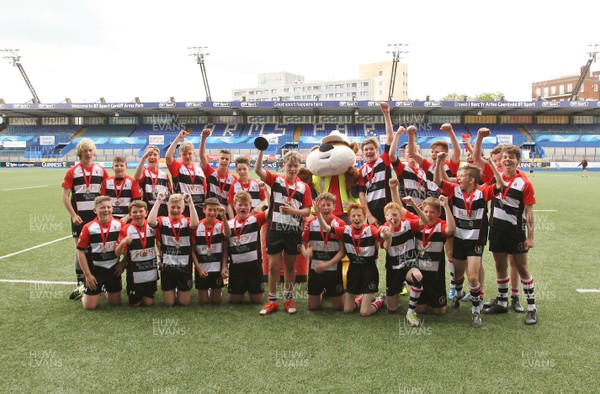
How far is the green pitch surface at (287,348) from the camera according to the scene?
3367 mm

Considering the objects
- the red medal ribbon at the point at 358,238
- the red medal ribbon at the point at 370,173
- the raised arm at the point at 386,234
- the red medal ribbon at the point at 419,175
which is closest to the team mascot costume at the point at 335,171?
the red medal ribbon at the point at 370,173

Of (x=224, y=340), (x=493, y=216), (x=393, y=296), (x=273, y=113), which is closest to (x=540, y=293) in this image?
(x=493, y=216)

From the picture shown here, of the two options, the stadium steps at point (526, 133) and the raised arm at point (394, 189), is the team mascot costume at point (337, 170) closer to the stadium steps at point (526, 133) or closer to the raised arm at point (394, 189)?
the raised arm at point (394, 189)

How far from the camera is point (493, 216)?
4.81 metres

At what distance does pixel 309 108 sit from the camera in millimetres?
45469

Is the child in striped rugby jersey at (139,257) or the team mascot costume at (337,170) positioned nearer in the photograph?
the child in striped rugby jersey at (139,257)

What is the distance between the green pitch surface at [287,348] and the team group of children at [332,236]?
0.25 metres

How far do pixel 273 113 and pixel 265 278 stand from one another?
44502 mm

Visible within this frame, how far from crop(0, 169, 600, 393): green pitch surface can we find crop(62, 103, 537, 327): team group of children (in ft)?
0.82

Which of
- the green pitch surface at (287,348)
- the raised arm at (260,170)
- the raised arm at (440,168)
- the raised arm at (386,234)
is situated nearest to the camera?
the green pitch surface at (287,348)

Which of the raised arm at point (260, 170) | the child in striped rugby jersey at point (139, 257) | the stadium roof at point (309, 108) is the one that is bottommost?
Answer: the child in striped rugby jersey at point (139, 257)

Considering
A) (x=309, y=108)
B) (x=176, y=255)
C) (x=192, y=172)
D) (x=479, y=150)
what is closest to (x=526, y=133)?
(x=309, y=108)

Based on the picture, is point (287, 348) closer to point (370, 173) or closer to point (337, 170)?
point (337, 170)

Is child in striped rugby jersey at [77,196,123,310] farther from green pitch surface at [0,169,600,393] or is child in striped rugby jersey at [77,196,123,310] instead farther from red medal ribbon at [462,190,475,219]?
red medal ribbon at [462,190,475,219]
